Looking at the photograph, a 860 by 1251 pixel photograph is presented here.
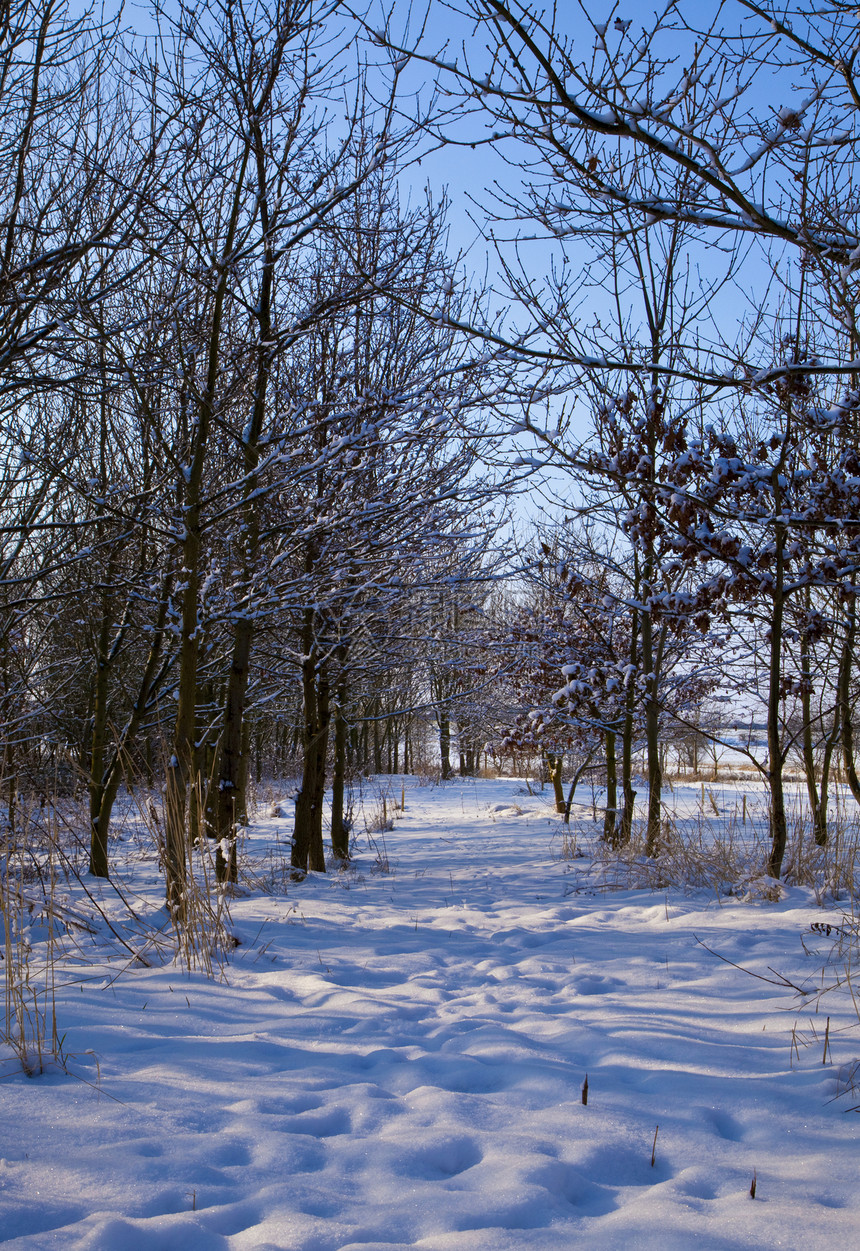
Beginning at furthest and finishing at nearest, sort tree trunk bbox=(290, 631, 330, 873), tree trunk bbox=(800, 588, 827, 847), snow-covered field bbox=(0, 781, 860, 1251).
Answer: tree trunk bbox=(290, 631, 330, 873) → tree trunk bbox=(800, 588, 827, 847) → snow-covered field bbox=(0, 781, 860, 1251)

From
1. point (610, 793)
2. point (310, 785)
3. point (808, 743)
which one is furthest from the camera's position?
point (610, 793)

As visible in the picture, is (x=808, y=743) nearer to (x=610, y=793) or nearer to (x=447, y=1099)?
(x=610, y=793)

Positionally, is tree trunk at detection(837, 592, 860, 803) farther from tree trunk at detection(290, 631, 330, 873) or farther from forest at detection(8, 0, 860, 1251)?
tree trunk at detection(290, 631, 330, 873)

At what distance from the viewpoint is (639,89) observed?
2.59 meters

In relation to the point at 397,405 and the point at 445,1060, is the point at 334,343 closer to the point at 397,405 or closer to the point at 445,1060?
the point at 397,405

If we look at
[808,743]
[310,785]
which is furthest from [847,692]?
[310,785]

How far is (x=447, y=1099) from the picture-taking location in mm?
1963

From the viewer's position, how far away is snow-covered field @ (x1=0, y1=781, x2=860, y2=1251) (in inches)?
55.9

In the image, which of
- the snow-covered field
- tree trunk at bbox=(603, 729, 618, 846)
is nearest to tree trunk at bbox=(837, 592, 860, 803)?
tree trunk at bbox=(603, 729, 618, 846)

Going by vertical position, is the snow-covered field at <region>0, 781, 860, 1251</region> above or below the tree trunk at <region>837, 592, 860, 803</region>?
below

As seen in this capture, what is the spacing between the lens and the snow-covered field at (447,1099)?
142 centimetres

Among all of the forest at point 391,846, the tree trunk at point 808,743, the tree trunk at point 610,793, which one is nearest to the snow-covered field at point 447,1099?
the forest at point 391,846

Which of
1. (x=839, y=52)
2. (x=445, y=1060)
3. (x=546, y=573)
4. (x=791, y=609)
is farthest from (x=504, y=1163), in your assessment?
(x=546, y=573)

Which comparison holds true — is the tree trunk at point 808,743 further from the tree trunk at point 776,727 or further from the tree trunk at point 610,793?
the tree trunk at point 610,793
